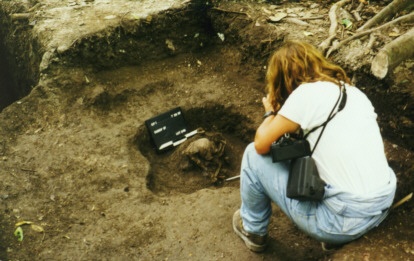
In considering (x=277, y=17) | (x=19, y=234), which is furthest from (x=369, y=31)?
(x=19, y=234)

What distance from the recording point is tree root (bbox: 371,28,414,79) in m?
2.95

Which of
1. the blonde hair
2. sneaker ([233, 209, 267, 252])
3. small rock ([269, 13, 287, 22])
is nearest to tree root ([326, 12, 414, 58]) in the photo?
Answer: small rock ([269, 13, 287, 22])

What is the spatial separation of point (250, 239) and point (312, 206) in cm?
81

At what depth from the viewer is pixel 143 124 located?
4332 millimetres

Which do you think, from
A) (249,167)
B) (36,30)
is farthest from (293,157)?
(36,30)

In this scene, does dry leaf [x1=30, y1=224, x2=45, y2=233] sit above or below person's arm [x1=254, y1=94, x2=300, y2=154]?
below

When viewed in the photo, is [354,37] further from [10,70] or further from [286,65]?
[10,70]

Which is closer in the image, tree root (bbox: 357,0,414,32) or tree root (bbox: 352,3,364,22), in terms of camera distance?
tree root (bbox: 357,0,414,32)

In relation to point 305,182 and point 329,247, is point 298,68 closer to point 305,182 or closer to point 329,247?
point 305,182

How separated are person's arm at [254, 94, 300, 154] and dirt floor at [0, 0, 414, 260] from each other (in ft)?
3.07

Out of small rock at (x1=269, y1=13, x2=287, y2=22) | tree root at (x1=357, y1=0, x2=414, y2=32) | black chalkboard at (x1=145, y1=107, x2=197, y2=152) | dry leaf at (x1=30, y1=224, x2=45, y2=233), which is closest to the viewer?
dry leaf at (x1=30, y1=224, x2=45, y2=233)

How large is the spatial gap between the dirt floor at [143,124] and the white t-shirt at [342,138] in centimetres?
63

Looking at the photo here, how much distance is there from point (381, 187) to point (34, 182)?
3.21m

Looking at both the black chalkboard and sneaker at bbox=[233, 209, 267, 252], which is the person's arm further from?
the black chalkboard
